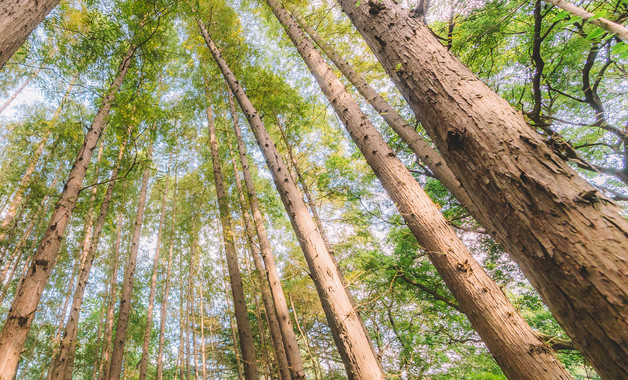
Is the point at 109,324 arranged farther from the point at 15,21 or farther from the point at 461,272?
the point at 461,272

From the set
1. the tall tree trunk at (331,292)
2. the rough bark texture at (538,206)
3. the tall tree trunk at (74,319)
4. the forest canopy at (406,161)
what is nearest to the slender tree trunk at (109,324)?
the forest canopy at (406,161)

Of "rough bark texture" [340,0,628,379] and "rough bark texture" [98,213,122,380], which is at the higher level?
"rough bark texture" [98,213,122,380]

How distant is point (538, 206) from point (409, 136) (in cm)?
338

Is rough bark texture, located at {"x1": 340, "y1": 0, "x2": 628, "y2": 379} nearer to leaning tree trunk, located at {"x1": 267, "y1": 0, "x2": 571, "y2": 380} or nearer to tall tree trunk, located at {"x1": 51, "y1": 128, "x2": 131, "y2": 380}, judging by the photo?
leaning tree trunk, located at {"x1": 267, "y1": 0, "x2": 571, "y2": 380}

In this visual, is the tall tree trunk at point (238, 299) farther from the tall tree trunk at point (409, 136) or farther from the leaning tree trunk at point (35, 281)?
the tall tree trunk at point (409, 136)

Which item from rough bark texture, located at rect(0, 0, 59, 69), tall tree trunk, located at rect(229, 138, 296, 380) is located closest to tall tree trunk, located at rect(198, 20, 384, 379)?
tall tree trunk, located at rect(229, 138, 296, 380)

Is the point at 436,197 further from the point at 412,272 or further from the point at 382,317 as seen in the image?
the point at 382,317

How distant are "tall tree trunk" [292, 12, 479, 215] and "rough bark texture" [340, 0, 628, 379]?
4.04 feet

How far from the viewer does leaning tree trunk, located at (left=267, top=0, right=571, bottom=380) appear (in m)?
1.70

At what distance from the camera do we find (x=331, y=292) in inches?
84.8

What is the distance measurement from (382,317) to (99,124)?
351 inches

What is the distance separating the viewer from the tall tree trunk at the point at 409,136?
3129 millimetres

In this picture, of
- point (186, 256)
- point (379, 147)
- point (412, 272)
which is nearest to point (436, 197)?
point (412, 272)

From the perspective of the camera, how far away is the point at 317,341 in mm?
11688
